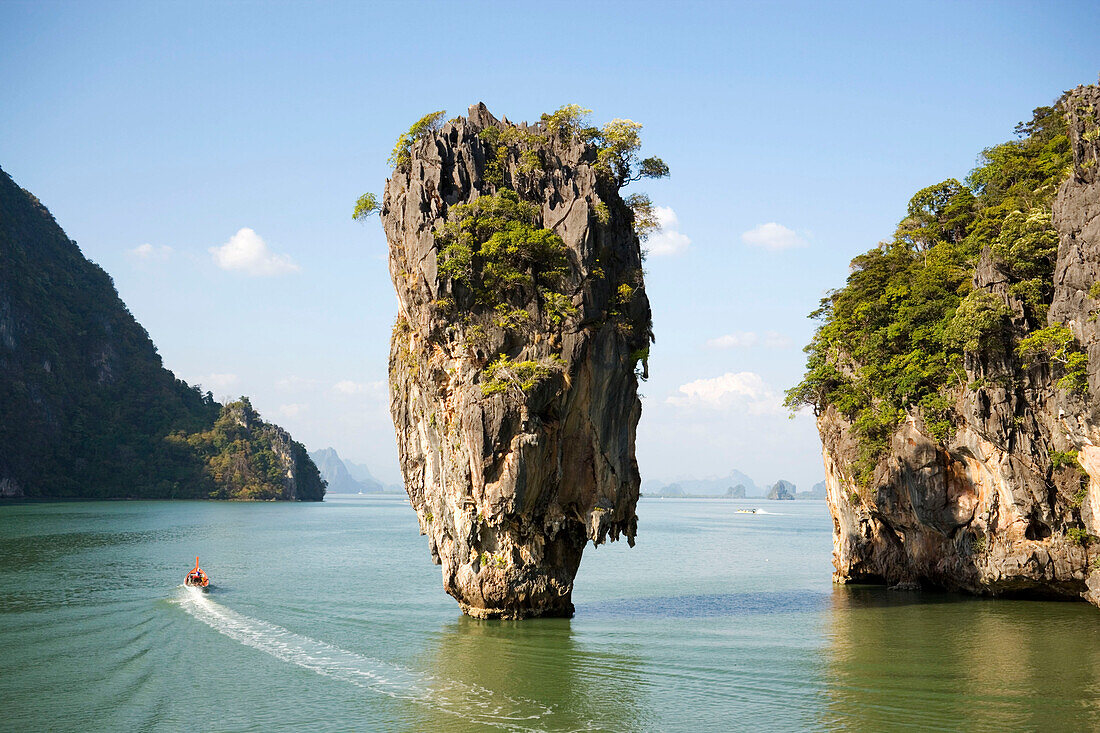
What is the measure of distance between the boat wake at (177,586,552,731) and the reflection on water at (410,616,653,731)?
31 centimetres

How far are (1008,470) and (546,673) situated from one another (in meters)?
20.2

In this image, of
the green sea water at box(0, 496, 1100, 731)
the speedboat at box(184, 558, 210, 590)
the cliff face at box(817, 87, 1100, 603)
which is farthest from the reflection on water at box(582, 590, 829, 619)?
the speedboat at box(184, 558, 210, 590)

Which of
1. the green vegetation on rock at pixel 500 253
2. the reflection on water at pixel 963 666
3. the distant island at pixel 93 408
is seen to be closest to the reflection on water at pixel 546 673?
the reflection on water at pixel 963 666

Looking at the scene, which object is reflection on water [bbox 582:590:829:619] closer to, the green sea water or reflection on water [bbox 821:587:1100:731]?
the green sea water

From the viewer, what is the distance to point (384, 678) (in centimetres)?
2220

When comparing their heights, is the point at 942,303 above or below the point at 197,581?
above

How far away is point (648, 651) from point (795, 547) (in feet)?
145

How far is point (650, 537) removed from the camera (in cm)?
7500

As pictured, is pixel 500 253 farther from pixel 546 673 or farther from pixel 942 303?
pixel 942 303

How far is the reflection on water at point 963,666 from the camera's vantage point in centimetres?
1856

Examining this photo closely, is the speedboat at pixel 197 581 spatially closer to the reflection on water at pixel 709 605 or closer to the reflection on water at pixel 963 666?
the reflection on water at pixel 709 605

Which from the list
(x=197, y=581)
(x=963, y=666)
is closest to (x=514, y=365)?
(x=963, y=666)

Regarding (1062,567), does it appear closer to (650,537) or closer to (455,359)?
(455,359)

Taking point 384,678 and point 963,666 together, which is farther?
point 963,666
